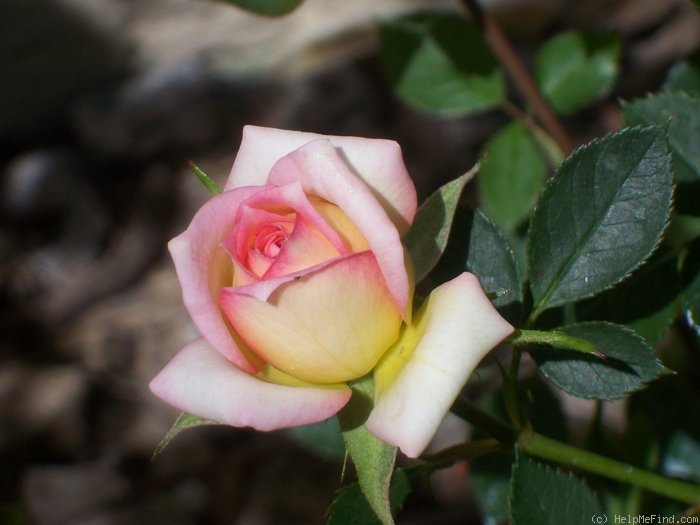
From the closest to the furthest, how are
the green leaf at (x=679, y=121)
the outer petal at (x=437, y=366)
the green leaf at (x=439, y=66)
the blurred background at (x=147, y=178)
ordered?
1. the outer petal at (x=437, y=366)
2. the green leaf at (x=679, y=121)
3. the green leaf at (x=439, y=66)
4. the blurred background at (x=147, y=178)

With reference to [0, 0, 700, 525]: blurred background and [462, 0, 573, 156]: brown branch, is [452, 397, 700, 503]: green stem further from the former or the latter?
[0, 0, 700, 525]: blurred background

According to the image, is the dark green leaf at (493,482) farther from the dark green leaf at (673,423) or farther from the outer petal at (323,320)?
the outer petal at (323,320)

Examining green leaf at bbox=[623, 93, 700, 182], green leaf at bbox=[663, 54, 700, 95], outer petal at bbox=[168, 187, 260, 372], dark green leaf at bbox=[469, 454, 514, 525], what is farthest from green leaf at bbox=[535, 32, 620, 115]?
outer petal at bbox=[168, 187, 260, 372]

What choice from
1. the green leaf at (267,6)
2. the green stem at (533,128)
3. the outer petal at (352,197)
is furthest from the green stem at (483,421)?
the green stem at (533,128)

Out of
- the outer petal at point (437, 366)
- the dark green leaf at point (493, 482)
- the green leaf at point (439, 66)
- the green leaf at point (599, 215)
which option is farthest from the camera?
the green leaf at point (439, 66)

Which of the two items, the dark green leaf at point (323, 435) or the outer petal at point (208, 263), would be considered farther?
the dark green leaf at point (323, 435)

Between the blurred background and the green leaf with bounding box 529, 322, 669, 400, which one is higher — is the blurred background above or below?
below

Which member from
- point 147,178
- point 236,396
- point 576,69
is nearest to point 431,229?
point 236,396
